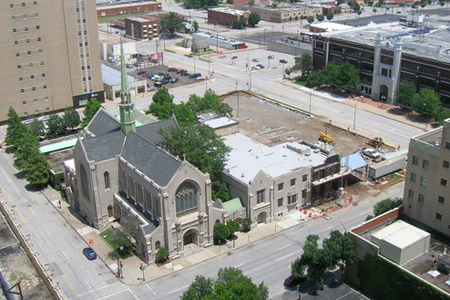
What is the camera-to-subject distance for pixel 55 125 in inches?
4966

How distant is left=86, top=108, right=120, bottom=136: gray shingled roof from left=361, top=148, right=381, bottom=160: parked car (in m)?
51.0

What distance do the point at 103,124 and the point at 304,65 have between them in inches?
3406

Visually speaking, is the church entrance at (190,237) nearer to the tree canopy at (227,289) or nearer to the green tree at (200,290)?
the tree canopy at (227,289)

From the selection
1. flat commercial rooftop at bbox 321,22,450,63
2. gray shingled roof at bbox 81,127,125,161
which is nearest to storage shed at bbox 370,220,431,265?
gray shingled roof at bbox 81,127,125,161

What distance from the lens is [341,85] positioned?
509 feet

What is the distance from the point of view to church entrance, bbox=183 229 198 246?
3327 inches

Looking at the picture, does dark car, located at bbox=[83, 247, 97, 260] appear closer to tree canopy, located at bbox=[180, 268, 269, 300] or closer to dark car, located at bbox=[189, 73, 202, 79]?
tree canopy, located at bbox=[180, 268, 269, 300]

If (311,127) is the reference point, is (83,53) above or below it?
above

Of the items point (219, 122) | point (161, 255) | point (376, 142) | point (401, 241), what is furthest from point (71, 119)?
point (401, 241)

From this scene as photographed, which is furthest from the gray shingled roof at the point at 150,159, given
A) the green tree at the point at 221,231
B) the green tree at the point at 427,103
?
the green tree at the point at 427,103

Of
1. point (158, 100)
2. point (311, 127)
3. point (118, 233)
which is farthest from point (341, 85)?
point (118, 233)

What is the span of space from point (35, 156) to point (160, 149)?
30.7 metres

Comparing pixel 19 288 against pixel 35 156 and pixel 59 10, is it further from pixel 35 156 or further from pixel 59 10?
pixel 59 10

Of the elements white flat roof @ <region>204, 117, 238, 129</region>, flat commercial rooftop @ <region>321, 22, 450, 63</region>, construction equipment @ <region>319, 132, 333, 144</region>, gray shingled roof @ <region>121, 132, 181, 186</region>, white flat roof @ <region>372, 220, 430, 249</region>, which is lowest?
construction equipment @ <region>319, 132, 333, 144</region>
